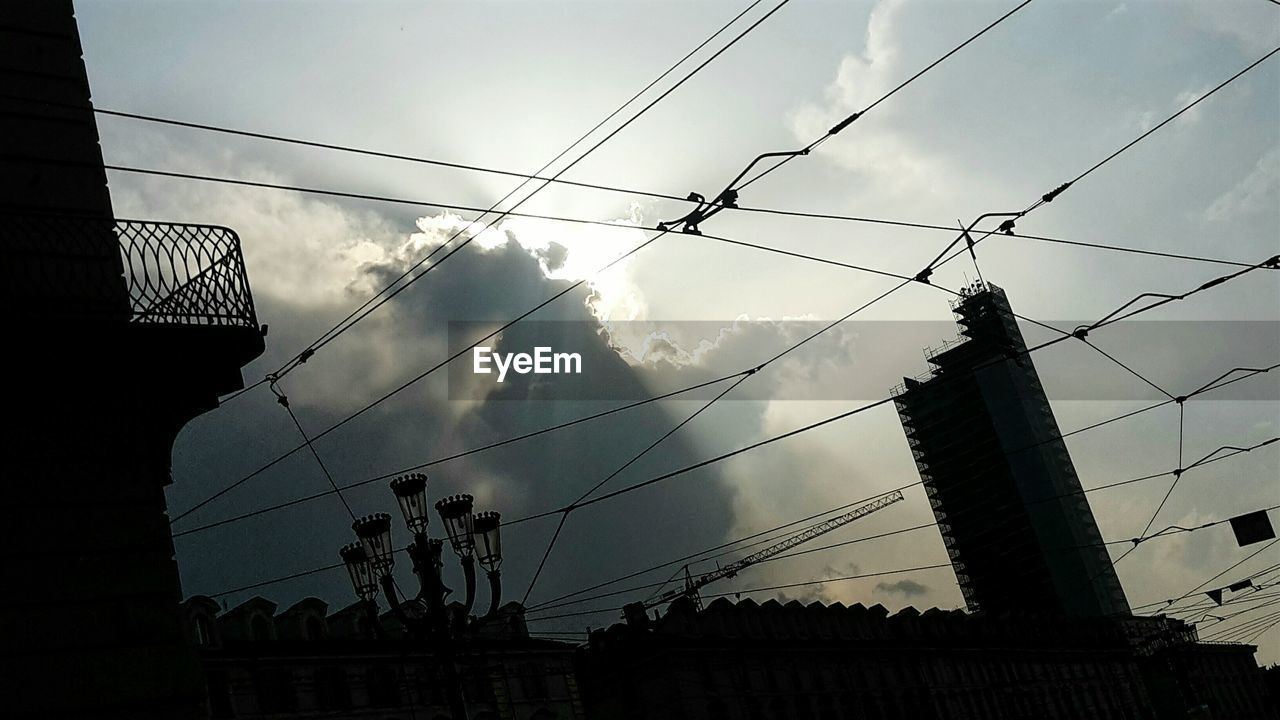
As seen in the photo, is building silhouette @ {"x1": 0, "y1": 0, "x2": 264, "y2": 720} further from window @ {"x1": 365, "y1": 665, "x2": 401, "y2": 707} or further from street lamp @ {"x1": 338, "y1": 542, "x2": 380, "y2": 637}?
window @ {"x1": 365, "y1": 665, "x2": 401, "y2": 707}

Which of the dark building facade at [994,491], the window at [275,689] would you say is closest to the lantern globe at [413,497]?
the window at [275,689]

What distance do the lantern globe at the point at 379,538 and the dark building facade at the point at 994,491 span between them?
148213 millimetres

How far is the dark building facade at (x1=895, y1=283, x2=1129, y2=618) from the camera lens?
158 metres

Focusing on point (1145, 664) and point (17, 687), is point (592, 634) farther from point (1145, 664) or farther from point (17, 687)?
point (17, 687)

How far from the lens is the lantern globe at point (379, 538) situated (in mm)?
14094

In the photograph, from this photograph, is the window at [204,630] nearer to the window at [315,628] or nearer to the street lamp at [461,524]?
the window at [315,628]

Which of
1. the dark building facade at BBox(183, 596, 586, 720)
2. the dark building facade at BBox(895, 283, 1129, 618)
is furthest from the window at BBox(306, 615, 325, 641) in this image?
the dark building facade at BBox(895, 283, 1129, 618)

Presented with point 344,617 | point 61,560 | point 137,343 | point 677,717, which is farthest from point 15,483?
point 677,717

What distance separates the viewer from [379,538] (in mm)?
14102

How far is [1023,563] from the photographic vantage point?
15800cm

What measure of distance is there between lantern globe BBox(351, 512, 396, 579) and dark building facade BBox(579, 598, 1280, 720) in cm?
4205

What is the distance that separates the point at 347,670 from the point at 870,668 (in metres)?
31.8

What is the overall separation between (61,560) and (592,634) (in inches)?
2024

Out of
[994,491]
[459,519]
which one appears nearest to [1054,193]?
[459,519]
